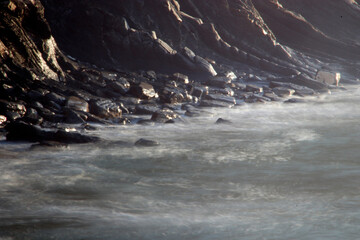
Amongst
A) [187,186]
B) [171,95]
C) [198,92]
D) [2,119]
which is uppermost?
[198,92]

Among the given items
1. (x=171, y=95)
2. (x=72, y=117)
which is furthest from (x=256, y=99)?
(x=72, y=117)

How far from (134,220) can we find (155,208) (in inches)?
18.7

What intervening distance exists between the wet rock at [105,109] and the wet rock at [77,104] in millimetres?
127

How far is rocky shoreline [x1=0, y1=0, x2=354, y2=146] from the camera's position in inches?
388

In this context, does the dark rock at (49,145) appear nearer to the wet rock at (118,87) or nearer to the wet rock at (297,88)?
the wet rock at (118,87)

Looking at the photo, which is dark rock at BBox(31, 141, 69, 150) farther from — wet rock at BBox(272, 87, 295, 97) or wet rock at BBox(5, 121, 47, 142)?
wet rock at BBox(272, 87, 295, 97)

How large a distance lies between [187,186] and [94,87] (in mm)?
7189

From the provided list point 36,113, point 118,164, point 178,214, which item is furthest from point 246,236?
point 36,113

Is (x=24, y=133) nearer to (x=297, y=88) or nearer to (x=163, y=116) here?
(x=163, y=116)

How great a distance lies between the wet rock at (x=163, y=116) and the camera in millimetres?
10908

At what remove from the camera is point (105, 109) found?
10.8 meters

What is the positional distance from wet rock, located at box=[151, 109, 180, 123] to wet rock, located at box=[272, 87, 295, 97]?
5.99m

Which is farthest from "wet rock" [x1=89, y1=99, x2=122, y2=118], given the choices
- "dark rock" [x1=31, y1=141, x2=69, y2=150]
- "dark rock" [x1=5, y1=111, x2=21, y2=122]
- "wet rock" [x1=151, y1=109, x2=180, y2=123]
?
"dark rock" [x1=31, y1=141, x2=69, y2=150]

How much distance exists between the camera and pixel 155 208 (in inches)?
221
